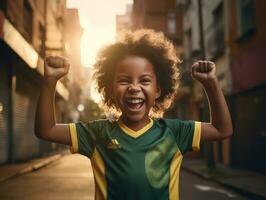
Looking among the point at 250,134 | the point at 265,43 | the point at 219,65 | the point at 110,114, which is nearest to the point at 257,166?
the point at 250,134

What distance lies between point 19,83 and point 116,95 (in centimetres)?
1835

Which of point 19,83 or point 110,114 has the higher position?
point 19,83

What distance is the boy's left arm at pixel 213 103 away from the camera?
8.01ft

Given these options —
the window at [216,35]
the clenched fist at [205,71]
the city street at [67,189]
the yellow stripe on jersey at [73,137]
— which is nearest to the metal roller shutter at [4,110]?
the city street at [67,189]

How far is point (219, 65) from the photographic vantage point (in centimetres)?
1884

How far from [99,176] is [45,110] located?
41 centimetres

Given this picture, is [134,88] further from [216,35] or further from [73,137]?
[216,35]

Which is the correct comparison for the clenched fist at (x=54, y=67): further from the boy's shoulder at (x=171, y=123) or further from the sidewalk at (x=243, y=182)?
the sidewalk at (x=243, y=182)

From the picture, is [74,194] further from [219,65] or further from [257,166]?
[219,65]

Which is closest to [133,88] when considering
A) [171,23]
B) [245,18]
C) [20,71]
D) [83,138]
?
[83,138]

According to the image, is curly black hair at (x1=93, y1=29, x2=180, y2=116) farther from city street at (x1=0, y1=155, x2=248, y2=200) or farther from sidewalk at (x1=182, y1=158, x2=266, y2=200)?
sidewalk at (x1=182, y1=158, x2=266, y2=200)

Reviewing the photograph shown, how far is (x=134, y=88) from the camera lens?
2389 mm

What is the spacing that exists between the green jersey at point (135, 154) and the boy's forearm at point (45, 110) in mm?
137

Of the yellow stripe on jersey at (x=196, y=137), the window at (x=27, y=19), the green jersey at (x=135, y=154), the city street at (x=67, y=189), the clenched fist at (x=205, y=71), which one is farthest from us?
the window at (x=27, y=19)
